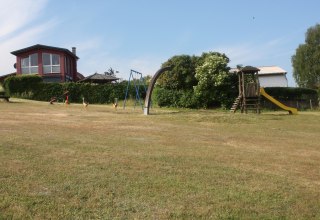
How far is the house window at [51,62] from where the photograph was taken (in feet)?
163

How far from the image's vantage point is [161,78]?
3956 cm

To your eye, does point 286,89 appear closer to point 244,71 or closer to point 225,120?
point 244,71

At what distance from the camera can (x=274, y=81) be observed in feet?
221

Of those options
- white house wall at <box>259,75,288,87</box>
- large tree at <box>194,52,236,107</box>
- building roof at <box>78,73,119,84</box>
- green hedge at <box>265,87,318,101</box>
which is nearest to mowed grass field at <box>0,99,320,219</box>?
large tree at <box>194,52,236,107</box>

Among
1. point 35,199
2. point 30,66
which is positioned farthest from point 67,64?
point 35,199

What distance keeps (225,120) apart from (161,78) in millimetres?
18814

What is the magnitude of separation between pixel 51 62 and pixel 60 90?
12.5m

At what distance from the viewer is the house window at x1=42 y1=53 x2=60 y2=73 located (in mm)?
49719

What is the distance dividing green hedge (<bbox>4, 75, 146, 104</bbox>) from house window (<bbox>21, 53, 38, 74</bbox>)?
1253cm

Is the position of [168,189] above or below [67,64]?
below

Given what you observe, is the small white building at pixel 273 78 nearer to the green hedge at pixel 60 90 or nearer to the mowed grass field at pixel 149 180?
the green hedge at pixel 60 90

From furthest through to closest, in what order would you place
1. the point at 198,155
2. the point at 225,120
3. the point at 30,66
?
the point at 30,66, the point at 225,120, the point at 198,155

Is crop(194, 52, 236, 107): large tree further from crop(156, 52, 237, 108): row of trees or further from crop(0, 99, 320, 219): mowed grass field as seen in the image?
crop(0, 99, 320, 219): mowed grass field

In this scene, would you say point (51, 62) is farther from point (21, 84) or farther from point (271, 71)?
point (271, 71)
